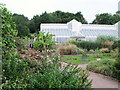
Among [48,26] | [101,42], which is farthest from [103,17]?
[101,42]

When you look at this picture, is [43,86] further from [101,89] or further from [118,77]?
[118,77]

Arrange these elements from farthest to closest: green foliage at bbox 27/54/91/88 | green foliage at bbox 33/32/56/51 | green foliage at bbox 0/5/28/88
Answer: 1. green foliage at bbox 33/32/56/51
2. green foliage at bbox 0/5/28/88
3. green foliage at bbox 27/54/91/88

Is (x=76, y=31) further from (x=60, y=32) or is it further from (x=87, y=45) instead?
(x=87, y=45)

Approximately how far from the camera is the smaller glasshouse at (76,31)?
25.1 m

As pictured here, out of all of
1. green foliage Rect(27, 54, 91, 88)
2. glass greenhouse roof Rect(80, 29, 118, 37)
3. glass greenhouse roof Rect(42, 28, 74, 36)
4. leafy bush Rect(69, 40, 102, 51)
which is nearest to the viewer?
green foliage Rect(27, 54, 91, 88)

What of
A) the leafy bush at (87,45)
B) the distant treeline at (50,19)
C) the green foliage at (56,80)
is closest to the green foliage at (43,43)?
the green foliage at (56,80)

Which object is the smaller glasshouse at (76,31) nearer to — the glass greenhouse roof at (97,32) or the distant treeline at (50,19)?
the glass greenhouse roof at (97,32)

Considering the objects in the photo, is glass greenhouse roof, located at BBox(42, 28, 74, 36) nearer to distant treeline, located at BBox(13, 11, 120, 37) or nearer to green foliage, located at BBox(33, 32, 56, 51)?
distant treeline, located at BBox(13, 11, 120, 37)

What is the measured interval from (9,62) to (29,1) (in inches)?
106

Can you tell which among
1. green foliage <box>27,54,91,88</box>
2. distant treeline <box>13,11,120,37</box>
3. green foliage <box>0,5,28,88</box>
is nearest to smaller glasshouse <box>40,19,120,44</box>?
distant treeline <box>13,11,120,37</box>

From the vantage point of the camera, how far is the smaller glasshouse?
82.5 feet

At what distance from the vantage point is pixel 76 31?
27.4 meters

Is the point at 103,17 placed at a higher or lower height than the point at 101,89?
higher

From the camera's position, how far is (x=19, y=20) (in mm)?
35031
